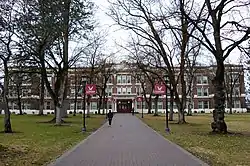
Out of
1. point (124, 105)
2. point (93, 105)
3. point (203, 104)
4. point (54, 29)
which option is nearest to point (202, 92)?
point (203, 104)

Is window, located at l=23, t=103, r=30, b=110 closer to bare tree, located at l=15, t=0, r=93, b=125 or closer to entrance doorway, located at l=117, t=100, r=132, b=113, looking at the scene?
entrance doorway, located at l=117, t=100, r=132, b=113

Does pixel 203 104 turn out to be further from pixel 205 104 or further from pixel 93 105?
pixel 93 105

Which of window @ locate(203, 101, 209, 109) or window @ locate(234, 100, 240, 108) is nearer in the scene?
window @ locate(234, 100, 240, 108)

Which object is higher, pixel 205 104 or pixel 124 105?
pixel 205 104

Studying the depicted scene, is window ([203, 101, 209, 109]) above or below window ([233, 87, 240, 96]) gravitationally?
below

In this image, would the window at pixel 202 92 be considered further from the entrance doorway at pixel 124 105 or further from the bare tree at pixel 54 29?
the bare tree at pixel 54 29

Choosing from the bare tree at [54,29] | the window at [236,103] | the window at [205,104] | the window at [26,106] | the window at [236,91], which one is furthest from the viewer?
the window at [205,104]

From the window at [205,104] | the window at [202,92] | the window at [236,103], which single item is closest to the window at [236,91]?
the window at [236,103]

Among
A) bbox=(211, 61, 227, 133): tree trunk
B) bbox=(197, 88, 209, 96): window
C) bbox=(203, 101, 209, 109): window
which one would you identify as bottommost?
bbox=(211, 61, 227, 133): tree trunk

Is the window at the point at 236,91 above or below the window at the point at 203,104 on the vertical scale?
above

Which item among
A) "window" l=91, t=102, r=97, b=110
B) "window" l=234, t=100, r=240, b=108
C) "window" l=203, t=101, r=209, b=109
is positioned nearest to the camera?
"window" l=234, t=100, r=240, b=108

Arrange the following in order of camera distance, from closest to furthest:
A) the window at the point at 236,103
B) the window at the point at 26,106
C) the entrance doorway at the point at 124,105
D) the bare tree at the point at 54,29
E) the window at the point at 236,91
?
the bare tree at the point at 54,29 → the window at the point at 236,91 → the window at the point at 236,103 → the window at the point at 26,106 → the entrance doorway at the point at 124,105

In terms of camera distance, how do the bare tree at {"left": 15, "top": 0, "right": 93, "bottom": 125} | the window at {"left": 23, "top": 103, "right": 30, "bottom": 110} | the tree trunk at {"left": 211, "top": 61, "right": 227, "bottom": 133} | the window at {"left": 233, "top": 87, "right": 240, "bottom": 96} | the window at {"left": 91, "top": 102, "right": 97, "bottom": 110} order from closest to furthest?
the bare tree at {"left": 15, "top": 0, "right": 93, "bottom": 125} → the tree trunk at {"left": 211, "top": 61, "right": 227, "bottom": 133} → the window at {"left": 233, "top": 87, "right": 240, "bottom": 96} → the window at {"left": 23, "top": 103, "right": 30, "bottom": 110} → the window at {"left": 91, "top": 102, "right": 97, "bottom": 110}

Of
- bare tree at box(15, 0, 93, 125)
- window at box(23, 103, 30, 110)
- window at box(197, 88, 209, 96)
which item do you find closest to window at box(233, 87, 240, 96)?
window at box(197, 88, 209, 96)
